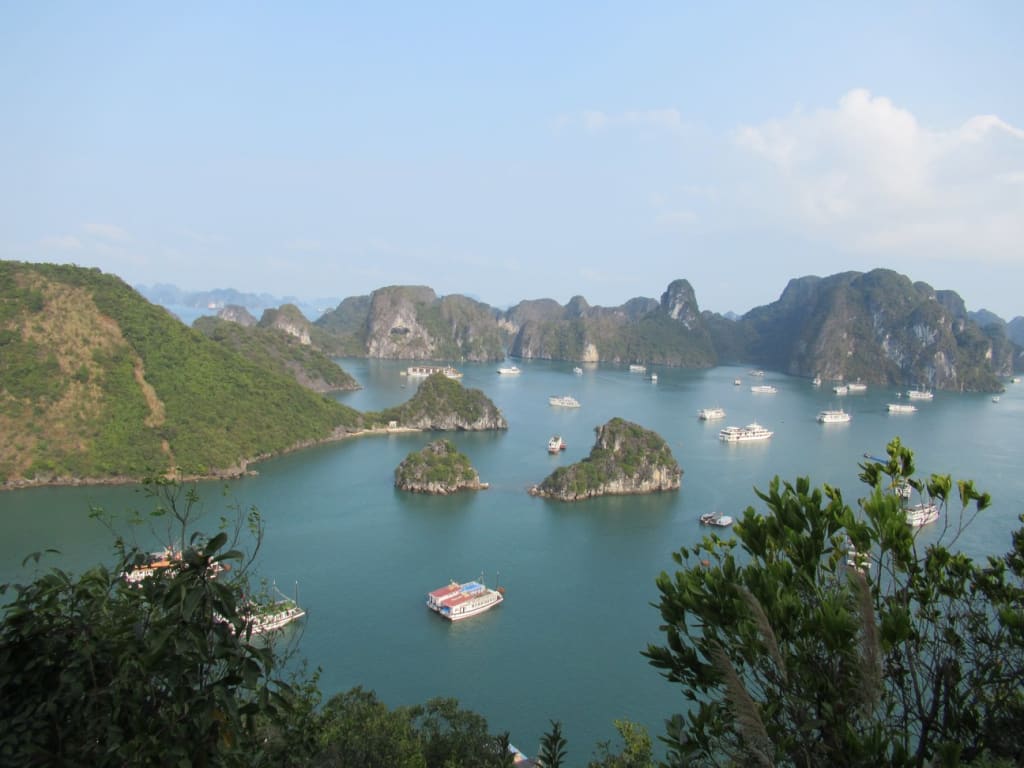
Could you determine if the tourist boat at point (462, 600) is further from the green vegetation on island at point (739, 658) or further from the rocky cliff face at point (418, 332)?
the rocky cliff face at point (418, 332)

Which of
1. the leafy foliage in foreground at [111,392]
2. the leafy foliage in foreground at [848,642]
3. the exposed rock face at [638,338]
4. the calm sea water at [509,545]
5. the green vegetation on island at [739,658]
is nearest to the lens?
the green vegetation on island at [739,658]

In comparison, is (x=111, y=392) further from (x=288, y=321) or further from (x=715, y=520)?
(x=288, y=321)

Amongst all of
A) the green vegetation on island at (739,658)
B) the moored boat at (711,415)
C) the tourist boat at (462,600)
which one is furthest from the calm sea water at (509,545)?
the moored boat at (711,415)

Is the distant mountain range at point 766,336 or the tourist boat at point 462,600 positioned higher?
the distant mountain range at point 766,336

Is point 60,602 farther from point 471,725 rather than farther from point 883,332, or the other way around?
point 883,332

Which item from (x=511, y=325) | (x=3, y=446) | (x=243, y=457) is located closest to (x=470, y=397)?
(x=243, y=457)

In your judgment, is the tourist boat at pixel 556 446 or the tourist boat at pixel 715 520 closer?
the tourist boat at pixel 715 520

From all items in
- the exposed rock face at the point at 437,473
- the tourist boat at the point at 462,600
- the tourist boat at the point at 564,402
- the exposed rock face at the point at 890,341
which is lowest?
the tourist boat at the point at 462,600
